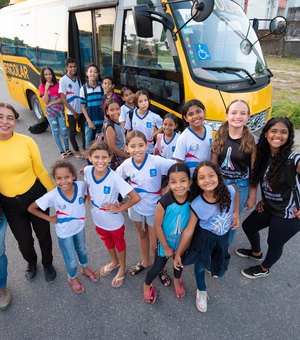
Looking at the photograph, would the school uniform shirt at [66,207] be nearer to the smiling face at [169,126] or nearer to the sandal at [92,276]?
the sandal at [92,276]

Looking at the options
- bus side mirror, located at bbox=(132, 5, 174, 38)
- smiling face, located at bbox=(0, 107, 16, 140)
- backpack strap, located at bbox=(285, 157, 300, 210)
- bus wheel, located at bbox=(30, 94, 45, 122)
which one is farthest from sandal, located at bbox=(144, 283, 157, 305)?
bus wheel, located at bbox=(30, 94, 45, 122)

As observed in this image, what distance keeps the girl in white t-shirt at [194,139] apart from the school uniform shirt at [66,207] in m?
0.98

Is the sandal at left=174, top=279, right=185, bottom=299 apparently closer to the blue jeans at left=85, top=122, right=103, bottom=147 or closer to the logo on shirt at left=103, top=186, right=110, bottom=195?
the logo on shirt at left=103, top=186, right=110, bottom=195

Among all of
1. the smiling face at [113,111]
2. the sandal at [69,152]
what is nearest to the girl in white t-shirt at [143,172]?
the smiling face at [113,111]

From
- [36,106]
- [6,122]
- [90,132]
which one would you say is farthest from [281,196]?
[36,106]

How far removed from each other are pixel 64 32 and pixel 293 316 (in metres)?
5.53

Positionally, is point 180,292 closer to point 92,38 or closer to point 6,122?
point 6,122

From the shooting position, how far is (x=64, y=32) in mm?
4879

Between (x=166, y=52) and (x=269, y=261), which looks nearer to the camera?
(x=269, y=261)

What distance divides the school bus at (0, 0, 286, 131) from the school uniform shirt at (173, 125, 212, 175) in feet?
2.21

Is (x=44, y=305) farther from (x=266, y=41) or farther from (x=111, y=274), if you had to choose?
(x=266, y=41)

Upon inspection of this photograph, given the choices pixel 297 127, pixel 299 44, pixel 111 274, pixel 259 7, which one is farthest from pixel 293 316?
pixel 259 7

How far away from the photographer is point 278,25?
3578mm

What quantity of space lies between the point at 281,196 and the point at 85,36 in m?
4.30
